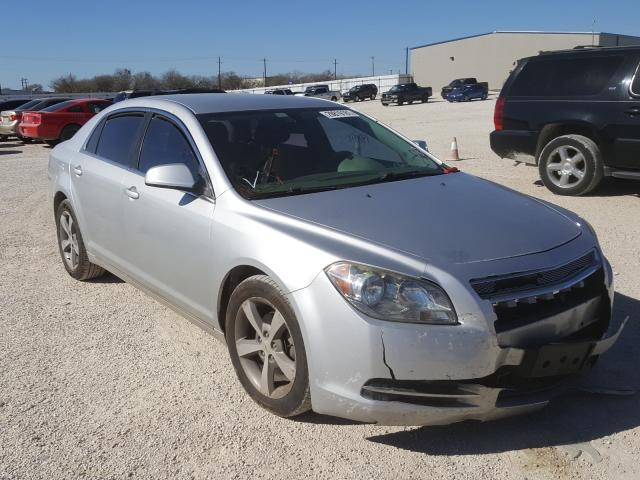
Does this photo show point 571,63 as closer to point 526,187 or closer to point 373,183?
point 526,187

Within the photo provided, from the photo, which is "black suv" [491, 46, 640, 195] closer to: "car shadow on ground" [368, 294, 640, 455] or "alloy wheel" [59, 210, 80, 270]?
"car shadow on ground" [368, 294, 640, 455]

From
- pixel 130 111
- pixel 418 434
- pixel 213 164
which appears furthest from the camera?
pixel 130 111

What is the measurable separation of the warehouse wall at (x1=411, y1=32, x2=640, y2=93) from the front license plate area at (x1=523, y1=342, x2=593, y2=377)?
66.1m

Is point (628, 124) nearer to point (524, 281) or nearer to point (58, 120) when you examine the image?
point (524, 281)

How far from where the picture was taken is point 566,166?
→ 862cm

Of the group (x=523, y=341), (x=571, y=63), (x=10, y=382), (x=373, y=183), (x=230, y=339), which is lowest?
(x=10, y=382)

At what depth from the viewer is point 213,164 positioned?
3629mm

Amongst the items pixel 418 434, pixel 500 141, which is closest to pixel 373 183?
pixel 418 434

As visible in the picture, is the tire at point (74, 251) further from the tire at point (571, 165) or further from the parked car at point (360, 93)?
the parked car at point (360, 93)

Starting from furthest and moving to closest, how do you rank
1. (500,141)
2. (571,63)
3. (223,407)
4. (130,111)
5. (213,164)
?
(500,141)
(571,63)
(130,111)
(213,164)
(223,407)

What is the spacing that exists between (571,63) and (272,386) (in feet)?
23.9

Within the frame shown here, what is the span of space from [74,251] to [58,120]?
15.8 m

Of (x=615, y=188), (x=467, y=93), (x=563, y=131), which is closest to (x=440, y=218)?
(x=563, y=131)

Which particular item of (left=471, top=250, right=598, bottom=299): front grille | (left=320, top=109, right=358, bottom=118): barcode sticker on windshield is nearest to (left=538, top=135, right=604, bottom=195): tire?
(left=320, top=109, right=358, bottom=118): barcode sticker on windshield
